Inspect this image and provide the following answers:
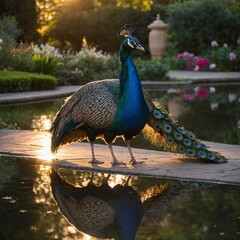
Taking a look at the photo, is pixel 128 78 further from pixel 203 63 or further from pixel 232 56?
pixel 203 63

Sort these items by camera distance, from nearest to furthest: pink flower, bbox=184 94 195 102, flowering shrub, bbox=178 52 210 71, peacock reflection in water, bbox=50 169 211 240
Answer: peacock reflection in water, bbox=50 169 211 240 < pink flower, bbox=184 94 195 102 < flowering shrub, bbox=178 52 210 71

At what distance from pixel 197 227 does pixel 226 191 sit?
1.36 meters

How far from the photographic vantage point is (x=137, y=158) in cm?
860

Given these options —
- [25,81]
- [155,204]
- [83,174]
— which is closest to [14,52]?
[25,81]

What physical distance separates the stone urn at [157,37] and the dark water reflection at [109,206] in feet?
80.1

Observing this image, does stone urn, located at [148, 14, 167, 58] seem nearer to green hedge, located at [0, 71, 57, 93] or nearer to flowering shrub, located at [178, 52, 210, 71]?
flowering shrub, located at [178, 52, 210, 71]

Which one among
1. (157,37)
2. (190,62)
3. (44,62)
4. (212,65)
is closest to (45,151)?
(44,62)

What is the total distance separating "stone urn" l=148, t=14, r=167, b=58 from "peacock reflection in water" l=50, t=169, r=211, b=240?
2462 centimetres

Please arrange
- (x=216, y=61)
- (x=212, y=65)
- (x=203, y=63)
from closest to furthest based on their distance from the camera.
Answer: (x=212, y=65) → (x=203, y=63) → (x=216, y=61)

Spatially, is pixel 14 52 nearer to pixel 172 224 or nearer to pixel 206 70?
pixel 206 70

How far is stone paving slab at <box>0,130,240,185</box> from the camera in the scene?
7568 mm

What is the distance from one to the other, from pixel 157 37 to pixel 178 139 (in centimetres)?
2409

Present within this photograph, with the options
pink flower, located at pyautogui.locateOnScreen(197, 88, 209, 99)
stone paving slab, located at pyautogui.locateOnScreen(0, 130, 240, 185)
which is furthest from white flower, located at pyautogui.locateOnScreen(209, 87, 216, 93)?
stone paving slab, located at pyautogui.locateOnScreen(0, 130, 240, 185)

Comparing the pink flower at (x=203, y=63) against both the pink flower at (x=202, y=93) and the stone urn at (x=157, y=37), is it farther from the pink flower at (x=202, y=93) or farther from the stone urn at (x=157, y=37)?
the pink flower at (x=202, y=93)
